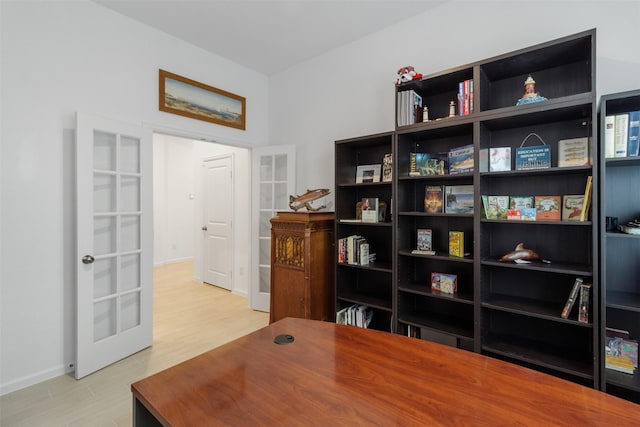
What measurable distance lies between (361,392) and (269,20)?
3194mm

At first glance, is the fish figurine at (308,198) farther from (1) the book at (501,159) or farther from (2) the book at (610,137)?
(2) the book at (610,137)

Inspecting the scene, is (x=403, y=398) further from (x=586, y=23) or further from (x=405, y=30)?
(x=405, y=30)

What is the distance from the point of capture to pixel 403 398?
0.94 metres

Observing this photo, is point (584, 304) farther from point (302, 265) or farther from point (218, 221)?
point (218, 221)

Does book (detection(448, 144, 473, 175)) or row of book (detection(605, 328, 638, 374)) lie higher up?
book (detection(448, 144, 473, 175))

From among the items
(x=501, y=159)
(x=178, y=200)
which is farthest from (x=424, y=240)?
(x=178, y=200)

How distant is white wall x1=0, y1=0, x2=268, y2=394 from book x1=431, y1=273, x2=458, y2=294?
3.06m

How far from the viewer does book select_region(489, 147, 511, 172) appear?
2.04 metres

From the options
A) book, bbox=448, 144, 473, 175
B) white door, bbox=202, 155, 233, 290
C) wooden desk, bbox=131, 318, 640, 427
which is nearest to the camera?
wooden desk, bbox=131, 318, 640, 427

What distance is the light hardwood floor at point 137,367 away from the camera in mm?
1957

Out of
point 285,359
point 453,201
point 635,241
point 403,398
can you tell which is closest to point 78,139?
point 285,359

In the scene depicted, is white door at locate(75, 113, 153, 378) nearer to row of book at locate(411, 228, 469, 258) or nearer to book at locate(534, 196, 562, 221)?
row of book at locate(411, 228, 469, 258)

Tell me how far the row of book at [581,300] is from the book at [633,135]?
778mm

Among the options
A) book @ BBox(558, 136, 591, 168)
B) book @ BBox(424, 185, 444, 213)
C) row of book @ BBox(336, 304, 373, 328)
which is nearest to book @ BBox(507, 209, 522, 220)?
book @ BBox(558, 136, 591, 168)
